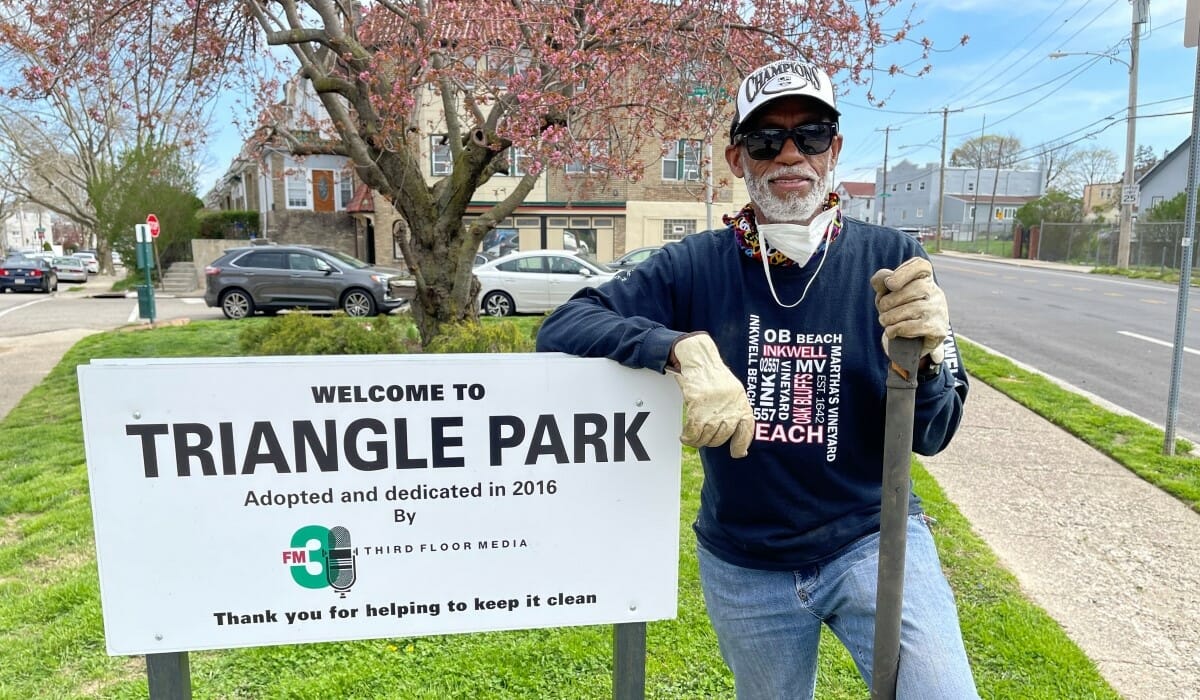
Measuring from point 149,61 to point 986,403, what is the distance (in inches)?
351

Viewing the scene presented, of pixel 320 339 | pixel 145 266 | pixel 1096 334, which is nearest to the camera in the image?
pixel 320 339

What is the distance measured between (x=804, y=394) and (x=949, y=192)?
86794 mm

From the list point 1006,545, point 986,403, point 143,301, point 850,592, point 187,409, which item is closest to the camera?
point 187,409

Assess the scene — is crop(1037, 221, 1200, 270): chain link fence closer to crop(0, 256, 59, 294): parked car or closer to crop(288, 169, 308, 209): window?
crop(288, 169, 308, 209): window

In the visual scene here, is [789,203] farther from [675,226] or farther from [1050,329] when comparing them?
[675,226]

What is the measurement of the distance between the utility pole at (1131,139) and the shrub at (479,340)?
23.6 meters

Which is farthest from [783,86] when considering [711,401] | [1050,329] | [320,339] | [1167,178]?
[1167,178]

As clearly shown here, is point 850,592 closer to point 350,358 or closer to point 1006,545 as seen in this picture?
point 350,358

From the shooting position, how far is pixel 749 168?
6.31 feet

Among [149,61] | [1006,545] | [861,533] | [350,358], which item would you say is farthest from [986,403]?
[149,61]

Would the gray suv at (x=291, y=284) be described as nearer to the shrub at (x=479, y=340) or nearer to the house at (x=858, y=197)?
the shrub at (x=479, y=340)

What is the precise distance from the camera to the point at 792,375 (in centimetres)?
179

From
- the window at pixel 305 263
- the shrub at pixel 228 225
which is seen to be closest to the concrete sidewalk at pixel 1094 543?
the window at pixel 305 263

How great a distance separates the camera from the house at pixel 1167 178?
3822 cm
